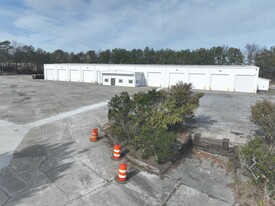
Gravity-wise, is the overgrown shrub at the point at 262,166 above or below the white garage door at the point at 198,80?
below

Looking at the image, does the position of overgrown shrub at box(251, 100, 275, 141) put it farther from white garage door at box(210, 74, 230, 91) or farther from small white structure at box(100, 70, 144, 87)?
small white structure at box(100, 70, 144, 87)

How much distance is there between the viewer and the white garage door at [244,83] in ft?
87.8

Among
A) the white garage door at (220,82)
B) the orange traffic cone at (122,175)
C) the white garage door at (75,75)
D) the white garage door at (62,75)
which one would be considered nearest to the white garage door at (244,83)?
the white garage door at (220,82)

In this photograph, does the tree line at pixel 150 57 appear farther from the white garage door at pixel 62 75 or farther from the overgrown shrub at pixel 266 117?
the overgrown shrub at pixel 266 117

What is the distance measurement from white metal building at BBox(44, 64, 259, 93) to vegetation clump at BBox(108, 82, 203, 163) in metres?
21.8

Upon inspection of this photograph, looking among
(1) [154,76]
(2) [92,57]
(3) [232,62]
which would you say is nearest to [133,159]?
(1) [154,76]

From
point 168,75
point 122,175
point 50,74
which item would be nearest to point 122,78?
point 168,75

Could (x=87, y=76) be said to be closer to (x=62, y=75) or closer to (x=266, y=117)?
(x=62, y=75)

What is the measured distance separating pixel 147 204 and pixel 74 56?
65.0m

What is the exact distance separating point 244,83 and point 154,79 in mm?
13947

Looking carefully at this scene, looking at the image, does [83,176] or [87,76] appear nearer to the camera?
[83,176]

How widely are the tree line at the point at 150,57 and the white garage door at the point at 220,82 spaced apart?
24.3 m

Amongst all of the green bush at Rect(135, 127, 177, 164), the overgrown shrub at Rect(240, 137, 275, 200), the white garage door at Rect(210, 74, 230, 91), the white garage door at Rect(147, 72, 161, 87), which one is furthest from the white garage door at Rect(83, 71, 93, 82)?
the overgrown shrub at Rect(240, 137, 275, 200)

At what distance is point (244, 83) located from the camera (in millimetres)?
27203
